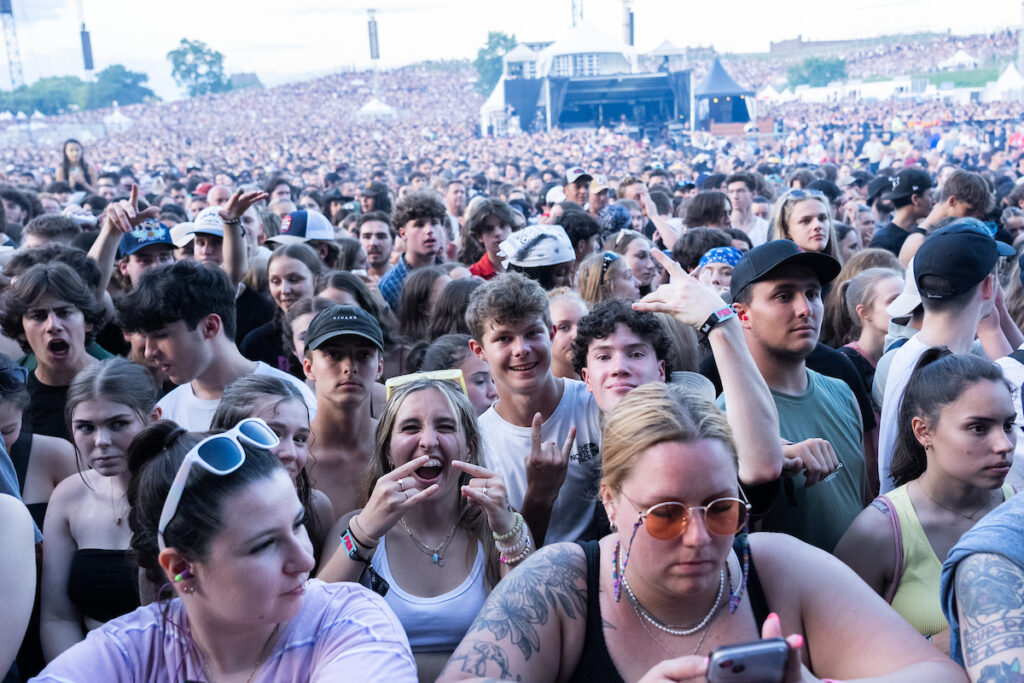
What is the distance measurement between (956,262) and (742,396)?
1.46 metres

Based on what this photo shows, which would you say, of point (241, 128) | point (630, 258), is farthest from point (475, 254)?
point (241, 128)

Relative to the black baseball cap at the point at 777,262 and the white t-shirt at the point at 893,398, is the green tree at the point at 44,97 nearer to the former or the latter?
the black baseball cap at the point at 777,262

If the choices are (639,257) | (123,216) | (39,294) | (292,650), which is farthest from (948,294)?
(123,216)

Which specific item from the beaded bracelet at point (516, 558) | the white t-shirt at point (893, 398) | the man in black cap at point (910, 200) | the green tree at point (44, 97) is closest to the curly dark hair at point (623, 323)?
the white t-shirt at point (893, 398)

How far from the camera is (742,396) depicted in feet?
7.93

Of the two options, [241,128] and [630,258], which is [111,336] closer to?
[630,258]

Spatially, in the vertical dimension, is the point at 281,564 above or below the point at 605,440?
below

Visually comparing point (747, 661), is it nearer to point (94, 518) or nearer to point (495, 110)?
point (94, 518)

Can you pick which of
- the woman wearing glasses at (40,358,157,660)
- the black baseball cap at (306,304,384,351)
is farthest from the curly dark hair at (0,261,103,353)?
the black baseball cap at (306,304,384,351)

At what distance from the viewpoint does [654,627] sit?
1.94 meters

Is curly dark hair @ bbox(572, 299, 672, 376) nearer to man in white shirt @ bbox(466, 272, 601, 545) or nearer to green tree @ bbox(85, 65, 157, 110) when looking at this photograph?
man in white shirt @ bbox(466, 272, 601, 545)

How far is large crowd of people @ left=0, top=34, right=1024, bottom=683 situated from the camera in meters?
1.86

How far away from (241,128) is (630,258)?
53.5m

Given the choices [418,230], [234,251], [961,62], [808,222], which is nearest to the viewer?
[234,251]
